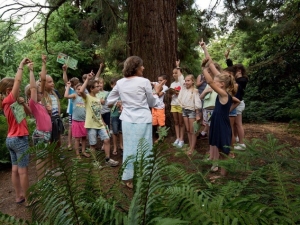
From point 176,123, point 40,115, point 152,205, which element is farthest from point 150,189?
point 176,123

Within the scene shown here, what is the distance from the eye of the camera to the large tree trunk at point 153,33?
5574mm

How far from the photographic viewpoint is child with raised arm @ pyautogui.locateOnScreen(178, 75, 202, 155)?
16.2ft

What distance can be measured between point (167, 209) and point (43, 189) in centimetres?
64

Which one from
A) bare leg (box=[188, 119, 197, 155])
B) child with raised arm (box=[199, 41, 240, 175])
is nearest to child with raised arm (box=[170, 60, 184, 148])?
bare leg (box=[188, 119, 197, 155])

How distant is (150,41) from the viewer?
561cm

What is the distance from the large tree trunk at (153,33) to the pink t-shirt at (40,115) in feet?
7.47

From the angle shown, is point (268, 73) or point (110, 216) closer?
point (110, 216)

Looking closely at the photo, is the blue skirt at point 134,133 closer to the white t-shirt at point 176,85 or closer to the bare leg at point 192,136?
the bare leg at point 192,136

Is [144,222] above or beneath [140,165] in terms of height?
beneath

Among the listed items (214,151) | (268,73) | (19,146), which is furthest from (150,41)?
(268,73)

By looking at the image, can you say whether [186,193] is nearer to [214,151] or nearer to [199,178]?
[199,178]

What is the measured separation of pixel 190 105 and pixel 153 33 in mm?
1669

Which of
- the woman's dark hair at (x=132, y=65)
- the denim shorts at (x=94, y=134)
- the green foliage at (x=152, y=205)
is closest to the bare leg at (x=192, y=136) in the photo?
the denim shorts at (x=94, y=134)

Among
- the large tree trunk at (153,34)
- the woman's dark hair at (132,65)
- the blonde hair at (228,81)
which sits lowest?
the blonde hair at (228,81)
